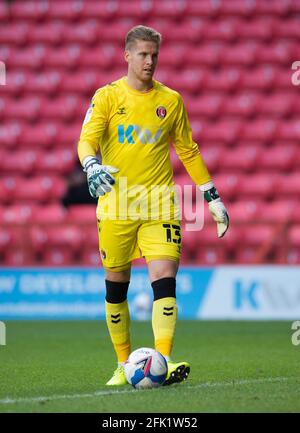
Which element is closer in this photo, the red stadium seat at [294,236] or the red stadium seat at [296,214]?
the red stadium seat at [294,236]

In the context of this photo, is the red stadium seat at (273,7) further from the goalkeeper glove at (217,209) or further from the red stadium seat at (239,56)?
the goalkeeper glove at (217,209)

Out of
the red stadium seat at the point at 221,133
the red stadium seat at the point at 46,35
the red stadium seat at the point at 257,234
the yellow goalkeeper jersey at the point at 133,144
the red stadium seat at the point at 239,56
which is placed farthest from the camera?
the red stadium seat at the point at 46,35

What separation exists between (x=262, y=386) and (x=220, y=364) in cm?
163

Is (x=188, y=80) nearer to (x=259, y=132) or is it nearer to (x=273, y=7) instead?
(x=259, y=132)

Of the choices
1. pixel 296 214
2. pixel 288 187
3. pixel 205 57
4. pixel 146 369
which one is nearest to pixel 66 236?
pixel 296 214

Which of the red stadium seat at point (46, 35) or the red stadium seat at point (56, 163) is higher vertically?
the red stadium seat at point (46, 35)

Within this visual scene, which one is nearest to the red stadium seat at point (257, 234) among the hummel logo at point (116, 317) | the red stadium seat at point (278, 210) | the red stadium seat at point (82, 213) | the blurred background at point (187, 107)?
the blurred background at point (187, 107)

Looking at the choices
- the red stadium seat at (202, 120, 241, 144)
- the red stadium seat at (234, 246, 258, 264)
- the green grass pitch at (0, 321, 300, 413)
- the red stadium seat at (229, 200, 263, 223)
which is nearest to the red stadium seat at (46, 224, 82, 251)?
the green grass pitch at (0, 321, 300, 413)

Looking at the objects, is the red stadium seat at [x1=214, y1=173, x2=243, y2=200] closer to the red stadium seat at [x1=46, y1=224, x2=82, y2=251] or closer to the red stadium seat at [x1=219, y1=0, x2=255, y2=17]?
the red stadium seat at [x1=46, y1=224, x2=82, y2=251]

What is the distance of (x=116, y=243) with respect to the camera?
6188 millimetres

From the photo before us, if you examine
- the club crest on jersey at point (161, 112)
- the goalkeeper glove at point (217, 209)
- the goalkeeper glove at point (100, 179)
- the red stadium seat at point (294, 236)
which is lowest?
the red stadium seat at point (294, 236)

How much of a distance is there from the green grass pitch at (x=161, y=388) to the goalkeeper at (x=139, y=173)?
476 mm

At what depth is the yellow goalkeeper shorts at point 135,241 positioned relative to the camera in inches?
241
